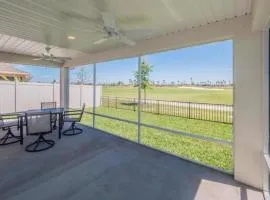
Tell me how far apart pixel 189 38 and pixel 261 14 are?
52.4 inches

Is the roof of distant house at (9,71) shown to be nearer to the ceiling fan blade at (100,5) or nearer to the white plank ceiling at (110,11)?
the white plank ceiling at (110,11)

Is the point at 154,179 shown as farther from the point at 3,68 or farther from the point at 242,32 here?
the point at 3,68

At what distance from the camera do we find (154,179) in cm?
252

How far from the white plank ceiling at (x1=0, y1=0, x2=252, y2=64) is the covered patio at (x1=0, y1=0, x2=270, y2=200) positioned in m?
0.01

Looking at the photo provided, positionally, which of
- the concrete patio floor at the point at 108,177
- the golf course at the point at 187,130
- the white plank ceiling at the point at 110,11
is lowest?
the concrete patio floor at the point at 108,177

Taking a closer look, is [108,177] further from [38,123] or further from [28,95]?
[28,95]

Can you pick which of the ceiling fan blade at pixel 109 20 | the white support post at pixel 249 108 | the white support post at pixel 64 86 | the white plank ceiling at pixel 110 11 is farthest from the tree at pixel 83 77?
the white support post at pixel 249 108

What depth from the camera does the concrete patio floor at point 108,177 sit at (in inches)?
84.8

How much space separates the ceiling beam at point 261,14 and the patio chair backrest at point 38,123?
154 inches

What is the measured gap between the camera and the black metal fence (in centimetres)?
507

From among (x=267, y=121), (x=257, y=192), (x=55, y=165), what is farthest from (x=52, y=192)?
(x=267, y=121)

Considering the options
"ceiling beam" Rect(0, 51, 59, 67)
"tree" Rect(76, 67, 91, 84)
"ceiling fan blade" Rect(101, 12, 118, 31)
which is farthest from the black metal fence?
"ceiling beam" Rect(0, 51, 59, 67)

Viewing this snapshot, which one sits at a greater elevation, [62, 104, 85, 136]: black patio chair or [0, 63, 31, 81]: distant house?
[0, 63, 31, 81]: distant house

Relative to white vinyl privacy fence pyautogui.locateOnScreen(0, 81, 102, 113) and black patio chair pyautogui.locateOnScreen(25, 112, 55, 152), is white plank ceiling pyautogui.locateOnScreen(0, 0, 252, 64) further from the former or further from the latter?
white vinyl privacy fence pyautogui.locateOnScreen(0, 81, 102, 113)
